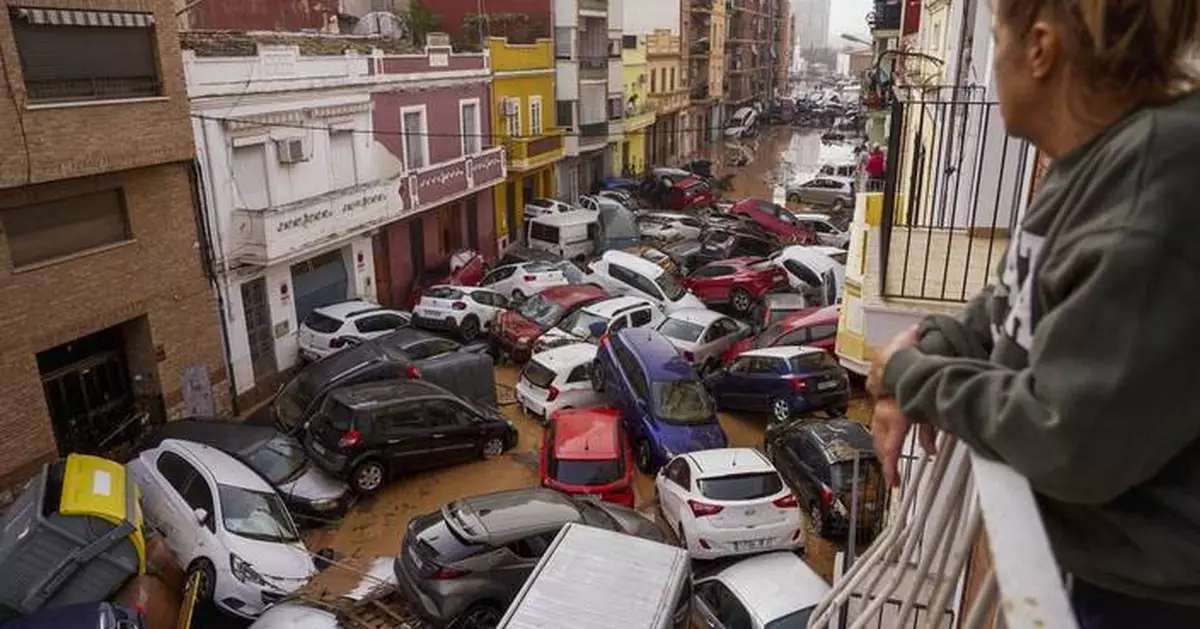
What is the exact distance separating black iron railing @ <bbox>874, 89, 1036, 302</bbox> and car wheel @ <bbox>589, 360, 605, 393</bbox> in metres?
7.41

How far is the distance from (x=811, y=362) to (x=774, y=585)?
22.1 feet

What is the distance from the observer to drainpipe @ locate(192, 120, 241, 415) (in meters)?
14.8

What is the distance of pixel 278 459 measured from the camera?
11758 millimetres

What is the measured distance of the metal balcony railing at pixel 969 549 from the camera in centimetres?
115

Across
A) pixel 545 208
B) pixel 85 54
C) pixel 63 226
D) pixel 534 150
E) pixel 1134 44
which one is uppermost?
pixel 85 54

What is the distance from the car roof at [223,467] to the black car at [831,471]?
7242mm

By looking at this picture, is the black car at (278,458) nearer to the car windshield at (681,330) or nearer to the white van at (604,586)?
the white van at (604,586)

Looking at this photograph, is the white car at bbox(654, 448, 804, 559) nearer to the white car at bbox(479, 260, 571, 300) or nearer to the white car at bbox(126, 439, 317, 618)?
the white car at bbox(126, 439, 317, 618)

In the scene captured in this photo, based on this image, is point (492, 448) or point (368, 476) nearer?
point (368, 476)

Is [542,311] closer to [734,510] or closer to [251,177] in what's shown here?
[251,177]

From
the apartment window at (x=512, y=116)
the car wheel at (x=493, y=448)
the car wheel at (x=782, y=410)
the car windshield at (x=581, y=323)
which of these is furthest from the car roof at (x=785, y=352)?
the apartment window at (x=512, y=116)

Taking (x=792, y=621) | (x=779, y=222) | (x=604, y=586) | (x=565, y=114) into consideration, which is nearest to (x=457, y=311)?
(x=604, y=586)

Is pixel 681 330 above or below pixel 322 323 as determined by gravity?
below

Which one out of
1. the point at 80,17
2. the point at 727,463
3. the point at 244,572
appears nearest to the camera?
the point at 244,572
